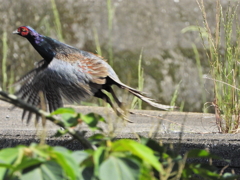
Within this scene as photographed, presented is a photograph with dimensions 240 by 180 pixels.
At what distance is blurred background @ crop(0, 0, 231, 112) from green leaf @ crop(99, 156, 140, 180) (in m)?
3.66

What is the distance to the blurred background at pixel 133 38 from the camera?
4582 millimetres

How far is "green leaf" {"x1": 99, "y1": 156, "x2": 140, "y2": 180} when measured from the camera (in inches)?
32.3

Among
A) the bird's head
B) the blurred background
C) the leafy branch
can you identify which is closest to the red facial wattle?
the bird's head

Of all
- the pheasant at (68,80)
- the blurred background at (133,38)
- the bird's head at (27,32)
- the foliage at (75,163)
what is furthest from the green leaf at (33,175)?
the blurred background at (133,38)

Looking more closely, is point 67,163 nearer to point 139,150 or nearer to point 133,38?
point 139,150

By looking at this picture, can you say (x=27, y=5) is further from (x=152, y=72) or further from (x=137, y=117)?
(x=137, y=117)

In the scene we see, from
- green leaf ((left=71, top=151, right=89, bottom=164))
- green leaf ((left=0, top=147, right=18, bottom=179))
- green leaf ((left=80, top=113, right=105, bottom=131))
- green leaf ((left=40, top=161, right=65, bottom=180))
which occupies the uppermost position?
green leaf ((left=80, top=113, right=105, bottom=131))

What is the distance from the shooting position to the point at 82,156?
2.96 ft

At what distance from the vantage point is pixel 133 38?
15.3 ft

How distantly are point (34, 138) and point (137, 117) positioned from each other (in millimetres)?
1574

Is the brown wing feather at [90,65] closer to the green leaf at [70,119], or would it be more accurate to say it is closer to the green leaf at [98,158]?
the green leaf at [70,119]

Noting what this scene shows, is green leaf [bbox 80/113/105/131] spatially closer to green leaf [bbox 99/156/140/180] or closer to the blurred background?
green leaf [bbox 99/156/140/180]

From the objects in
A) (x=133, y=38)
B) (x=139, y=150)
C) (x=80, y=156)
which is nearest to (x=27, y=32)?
(x=133, y=38)

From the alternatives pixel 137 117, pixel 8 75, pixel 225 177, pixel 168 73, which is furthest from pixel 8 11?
pixel 225 177
